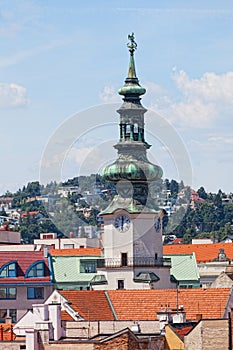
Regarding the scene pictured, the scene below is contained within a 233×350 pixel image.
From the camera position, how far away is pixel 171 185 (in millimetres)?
122875

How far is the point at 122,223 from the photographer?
393 ft

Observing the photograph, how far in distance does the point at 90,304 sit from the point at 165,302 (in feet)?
15.0

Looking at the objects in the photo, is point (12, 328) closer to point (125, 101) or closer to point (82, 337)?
point (82, 337)

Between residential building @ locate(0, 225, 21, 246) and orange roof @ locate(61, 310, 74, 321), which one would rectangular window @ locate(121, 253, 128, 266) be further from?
residential building @ locate(0, 225, 21, 246)

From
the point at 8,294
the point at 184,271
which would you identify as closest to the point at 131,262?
the point at 184,271

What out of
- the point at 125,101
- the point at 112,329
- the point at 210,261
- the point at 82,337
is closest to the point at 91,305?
the point at 112,329

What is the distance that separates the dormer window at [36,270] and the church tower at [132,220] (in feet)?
35.4

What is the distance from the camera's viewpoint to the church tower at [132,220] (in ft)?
392

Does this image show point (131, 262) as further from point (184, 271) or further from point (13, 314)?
point (184, 271)

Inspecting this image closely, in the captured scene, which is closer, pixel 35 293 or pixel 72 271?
pixel 35 293

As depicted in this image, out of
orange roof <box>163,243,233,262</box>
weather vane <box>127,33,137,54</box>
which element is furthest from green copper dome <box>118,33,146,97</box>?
orange roof <box>163,243,233,262</box>

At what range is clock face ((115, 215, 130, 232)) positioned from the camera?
120m

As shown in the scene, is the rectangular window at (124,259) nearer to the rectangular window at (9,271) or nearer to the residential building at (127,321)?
the rectangular window at (9,271)

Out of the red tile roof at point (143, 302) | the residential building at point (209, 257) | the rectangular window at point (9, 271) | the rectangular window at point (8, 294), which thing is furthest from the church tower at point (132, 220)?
the residential building at point (209, 257)
